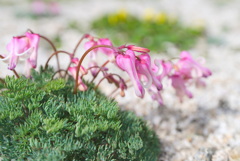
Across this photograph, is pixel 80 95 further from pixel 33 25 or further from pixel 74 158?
pixel 33 25

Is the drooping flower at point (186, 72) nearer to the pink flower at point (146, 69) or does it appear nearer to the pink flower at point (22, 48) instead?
the pink flower at point (146, 69)

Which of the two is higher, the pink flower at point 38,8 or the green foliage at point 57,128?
the pink flower at point 38,8

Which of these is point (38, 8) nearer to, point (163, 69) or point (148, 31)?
point (148, 31)

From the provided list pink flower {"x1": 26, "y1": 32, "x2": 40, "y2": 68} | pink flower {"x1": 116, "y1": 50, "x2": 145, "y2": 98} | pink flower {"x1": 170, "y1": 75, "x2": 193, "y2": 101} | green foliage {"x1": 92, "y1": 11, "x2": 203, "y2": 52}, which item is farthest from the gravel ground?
pink flower {"x1": 26, "y1": 32, "x2": 40, "y2": 68}

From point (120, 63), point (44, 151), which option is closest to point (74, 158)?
point (44, 151)

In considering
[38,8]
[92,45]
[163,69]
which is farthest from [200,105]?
[38,8]

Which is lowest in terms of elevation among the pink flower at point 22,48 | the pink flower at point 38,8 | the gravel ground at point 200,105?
the gravel ground at point 200,105

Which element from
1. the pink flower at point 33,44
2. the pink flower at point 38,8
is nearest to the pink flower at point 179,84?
the pink flower at point 33,44
